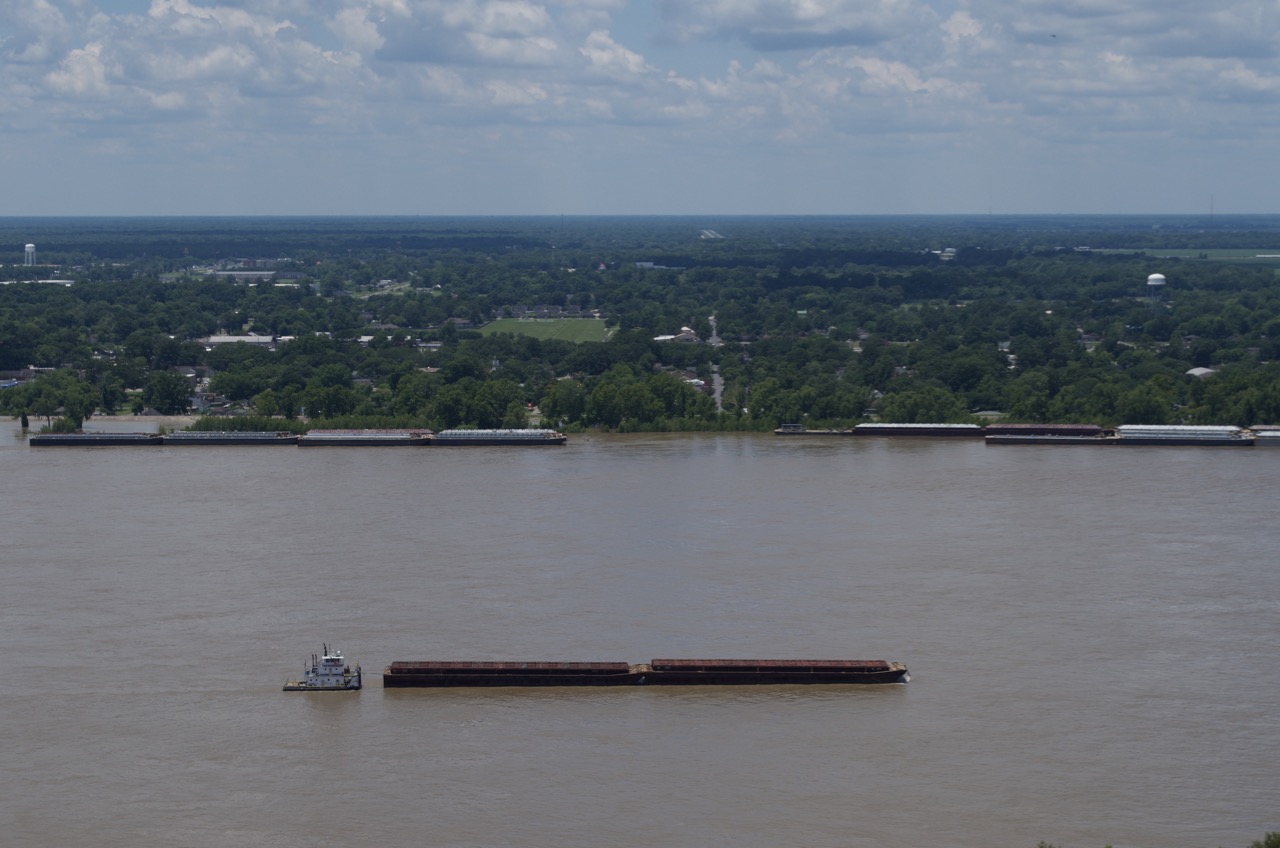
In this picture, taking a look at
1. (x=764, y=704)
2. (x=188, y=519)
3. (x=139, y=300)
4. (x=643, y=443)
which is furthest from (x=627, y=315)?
(x=764, y=704)

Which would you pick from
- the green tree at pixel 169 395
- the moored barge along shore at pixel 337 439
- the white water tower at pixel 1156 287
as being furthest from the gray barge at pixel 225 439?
the white water tower at pixel 1156 287

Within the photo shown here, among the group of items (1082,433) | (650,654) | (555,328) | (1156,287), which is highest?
(1156,287)

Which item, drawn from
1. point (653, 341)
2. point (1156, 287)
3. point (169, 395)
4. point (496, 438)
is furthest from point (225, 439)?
point (1156, 287)

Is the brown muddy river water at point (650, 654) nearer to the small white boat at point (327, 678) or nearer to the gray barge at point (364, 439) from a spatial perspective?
the small white boat at point (327, 678)

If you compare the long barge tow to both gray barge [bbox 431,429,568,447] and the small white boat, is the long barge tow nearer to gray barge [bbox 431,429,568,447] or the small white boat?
the small white boat

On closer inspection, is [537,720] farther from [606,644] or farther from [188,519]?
[188,519]

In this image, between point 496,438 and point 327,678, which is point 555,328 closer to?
point 496,438
